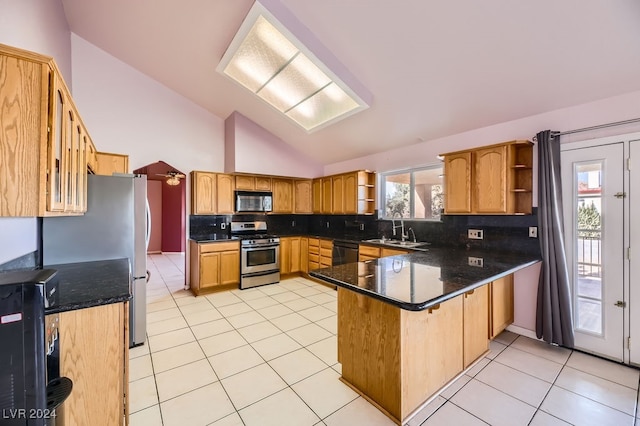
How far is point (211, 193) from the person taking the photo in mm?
4770

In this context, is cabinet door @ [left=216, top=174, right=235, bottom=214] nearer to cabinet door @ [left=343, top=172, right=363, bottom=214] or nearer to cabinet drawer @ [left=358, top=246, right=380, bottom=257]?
cabinet door @ [left=343, top=172, right=363, bottom=214]

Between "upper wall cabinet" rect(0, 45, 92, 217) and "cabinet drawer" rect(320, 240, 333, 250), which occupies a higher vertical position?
"upper wall cabinet" rect(0, 45, 92, 217)

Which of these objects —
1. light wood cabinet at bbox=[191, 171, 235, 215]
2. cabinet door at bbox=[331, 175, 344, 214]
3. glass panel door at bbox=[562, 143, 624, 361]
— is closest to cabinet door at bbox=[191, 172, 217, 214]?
light wood cabinet at bbox=[191, 171, 235, 215]

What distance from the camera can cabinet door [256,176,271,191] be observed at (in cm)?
527

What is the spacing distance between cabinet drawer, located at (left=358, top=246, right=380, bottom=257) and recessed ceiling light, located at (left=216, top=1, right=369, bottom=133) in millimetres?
→ 1961

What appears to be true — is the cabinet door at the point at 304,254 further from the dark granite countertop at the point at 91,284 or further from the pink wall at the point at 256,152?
the dark granite countertop at the point at 91,284

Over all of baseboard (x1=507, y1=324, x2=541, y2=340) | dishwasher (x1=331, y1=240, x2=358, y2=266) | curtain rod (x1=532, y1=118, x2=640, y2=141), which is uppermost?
curtain rod (x1=532, y1=118, x2=640, y2=141)

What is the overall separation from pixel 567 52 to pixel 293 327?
142 inches

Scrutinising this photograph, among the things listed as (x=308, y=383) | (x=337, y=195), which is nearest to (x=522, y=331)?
(x=308, y=383)

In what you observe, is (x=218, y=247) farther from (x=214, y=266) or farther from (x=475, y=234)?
(x=475, y=234)

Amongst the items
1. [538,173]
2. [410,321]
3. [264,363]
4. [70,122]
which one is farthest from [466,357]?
[70,122]

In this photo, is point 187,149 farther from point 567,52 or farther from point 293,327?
point 567,52

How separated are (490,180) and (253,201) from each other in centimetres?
389

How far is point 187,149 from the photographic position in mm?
4668
